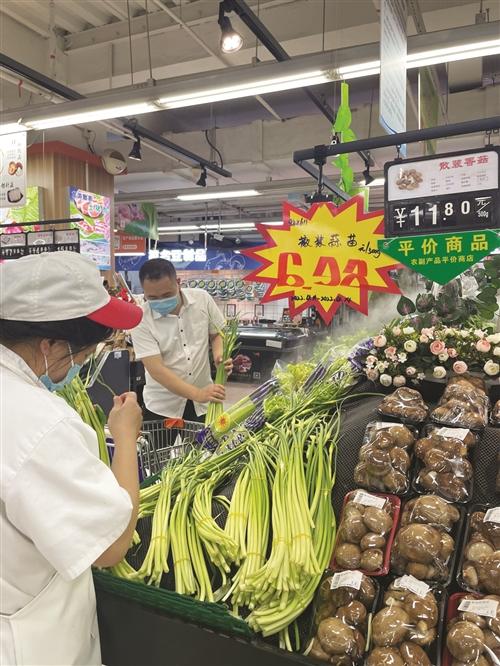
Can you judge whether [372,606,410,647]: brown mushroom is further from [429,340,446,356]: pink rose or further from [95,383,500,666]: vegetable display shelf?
[429,340,446,356]: pink rose

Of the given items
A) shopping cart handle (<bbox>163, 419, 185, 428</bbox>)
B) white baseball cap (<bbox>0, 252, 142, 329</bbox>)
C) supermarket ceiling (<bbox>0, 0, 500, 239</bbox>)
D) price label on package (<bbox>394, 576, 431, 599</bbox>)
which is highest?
supermarket ceiling (<bbox>0, 0, 500, 239</bbox>)

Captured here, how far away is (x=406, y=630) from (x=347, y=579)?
185 millimetres

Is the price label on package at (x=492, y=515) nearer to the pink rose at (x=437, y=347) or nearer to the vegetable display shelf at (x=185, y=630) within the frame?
the vegetable display shelf at (x=185, y=630)

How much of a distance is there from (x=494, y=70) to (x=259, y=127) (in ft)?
13.0

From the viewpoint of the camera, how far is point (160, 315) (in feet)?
11.5

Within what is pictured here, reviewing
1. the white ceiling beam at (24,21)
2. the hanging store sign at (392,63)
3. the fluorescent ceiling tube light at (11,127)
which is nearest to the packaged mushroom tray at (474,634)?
the hanging store sign at (392,63)

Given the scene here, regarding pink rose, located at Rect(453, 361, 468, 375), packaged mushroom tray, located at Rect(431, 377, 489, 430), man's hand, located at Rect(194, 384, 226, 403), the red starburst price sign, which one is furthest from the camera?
man's hand, located at Rect(194, 384, 226, 403)

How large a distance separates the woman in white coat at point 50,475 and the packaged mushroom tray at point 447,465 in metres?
0.86

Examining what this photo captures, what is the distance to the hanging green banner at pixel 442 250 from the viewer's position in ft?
7.87

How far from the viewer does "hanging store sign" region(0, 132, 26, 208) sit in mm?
6383

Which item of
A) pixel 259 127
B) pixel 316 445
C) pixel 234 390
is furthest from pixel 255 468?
pixel 259 127

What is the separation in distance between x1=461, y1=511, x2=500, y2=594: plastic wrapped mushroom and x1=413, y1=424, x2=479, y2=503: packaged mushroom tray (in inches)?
3.7

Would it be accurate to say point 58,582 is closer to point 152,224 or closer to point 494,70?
point 494,70

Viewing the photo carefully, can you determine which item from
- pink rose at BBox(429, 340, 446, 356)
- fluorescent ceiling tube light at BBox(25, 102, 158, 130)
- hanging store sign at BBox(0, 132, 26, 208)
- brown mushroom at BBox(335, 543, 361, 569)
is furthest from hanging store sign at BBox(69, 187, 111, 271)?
brown mushroom at BBox(335, 543, 361, 569)
